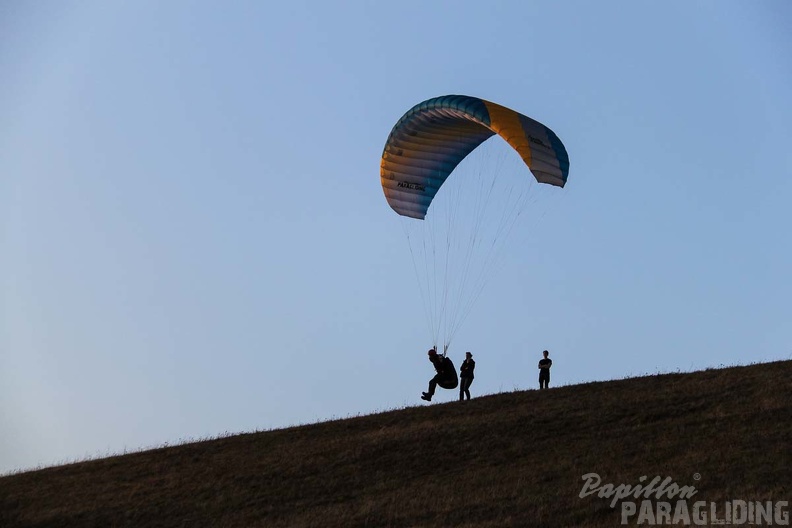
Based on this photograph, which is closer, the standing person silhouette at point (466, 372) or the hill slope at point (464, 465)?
the hill slope at point (464, 465)

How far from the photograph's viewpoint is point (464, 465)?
88.6 feet

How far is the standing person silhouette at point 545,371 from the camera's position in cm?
3234

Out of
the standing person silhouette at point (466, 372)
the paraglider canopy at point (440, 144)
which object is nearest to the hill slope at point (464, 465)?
the standing person silhouette at point (466, 372)

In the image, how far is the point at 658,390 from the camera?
31312mm

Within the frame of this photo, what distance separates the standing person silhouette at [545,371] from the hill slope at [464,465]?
27.4 inches

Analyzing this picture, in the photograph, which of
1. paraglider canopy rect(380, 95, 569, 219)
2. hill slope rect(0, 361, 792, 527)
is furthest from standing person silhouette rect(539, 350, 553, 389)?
paraglider canopy rect(380, 95, 569, 219)

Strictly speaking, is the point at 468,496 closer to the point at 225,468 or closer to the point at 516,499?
the point at 516,499

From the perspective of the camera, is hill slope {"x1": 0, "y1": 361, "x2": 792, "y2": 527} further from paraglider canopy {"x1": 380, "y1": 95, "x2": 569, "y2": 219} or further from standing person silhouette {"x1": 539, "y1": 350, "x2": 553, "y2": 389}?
paraglider canopy {"x1": 380, "y1": 95, "x2": 569, "y2": 219}

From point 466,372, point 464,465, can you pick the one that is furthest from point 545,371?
point 464,465

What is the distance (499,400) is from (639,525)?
10.3 metres

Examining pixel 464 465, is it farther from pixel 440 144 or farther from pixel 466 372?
pixel 440 144

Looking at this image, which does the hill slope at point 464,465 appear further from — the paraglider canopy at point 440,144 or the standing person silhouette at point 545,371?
the paraglider canopy at point 440,144

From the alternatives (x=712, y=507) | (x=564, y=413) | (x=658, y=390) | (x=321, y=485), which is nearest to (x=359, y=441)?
(x=321, y=485)

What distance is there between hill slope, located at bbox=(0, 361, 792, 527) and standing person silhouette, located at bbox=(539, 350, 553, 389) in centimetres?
70
